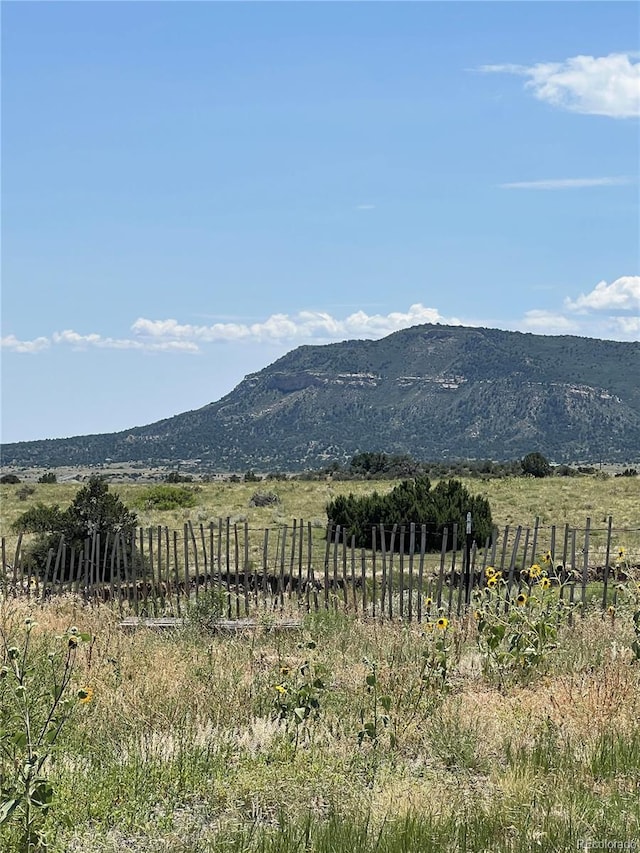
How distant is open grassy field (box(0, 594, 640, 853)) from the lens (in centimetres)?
445

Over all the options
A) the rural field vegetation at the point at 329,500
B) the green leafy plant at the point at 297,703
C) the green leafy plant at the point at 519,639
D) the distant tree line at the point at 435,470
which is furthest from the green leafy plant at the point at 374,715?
the distant tree line at the point at 435,470

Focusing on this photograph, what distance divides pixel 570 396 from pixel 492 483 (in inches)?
3453

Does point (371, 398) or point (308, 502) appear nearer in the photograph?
point (308, 502)

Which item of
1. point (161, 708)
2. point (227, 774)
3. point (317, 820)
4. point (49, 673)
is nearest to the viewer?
point (317, 820)

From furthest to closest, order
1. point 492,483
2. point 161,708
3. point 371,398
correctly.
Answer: point 371,398 < point 492,483 < point 161,708

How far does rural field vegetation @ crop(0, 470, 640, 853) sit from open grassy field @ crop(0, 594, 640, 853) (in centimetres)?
1

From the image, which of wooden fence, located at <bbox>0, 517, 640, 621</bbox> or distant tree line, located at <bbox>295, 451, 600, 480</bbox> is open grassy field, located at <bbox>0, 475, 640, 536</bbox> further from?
wooden fence, located at <bbox>0, 517, 640, 621</bbox>

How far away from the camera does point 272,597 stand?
491 inches

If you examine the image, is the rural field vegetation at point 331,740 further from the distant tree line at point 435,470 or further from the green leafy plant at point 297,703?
the distant tree line at point 435,470

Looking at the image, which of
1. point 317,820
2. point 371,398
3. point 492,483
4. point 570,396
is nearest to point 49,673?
point 317,820

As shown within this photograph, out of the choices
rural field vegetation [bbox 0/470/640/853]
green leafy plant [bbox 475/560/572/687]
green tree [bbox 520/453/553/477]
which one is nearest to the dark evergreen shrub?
rural field vegetation [bbox 0/470/640/853]

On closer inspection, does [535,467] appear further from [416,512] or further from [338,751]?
[338,751]

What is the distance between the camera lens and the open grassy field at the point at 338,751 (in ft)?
14.6

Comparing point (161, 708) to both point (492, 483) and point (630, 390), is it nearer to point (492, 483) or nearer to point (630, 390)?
point (492, 483)
